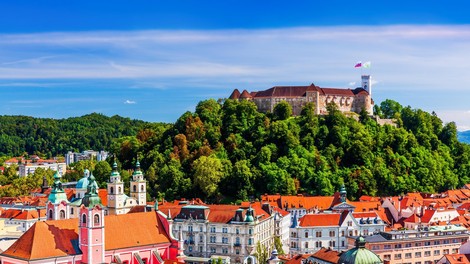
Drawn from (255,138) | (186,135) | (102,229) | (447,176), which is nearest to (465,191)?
(447,176)

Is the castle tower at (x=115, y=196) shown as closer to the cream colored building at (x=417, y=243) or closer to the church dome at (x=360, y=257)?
the cream colored building at (x=417, y=243)

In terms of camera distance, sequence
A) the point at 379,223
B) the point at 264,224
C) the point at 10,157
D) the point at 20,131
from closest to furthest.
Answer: the point at 264,224
the point at 379,223
the point at 10,157
the point at 20,131

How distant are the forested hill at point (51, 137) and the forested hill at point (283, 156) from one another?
86.1 metres

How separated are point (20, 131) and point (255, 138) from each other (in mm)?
116251

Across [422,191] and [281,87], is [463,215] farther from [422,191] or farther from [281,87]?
[281,87]

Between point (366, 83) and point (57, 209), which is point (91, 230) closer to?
point (57, 209)

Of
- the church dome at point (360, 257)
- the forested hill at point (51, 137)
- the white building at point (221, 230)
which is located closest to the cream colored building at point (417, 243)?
the white building at point (221, 230)

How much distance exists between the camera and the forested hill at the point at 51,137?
18600 cm

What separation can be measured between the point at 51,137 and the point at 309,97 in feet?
342

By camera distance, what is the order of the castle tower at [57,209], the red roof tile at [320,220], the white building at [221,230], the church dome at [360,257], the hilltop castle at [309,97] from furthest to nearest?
the hilltop castle at [309,97] → the red roof tile at [320,220] → the white building at [221,230] → the castle tower at [57,209] → the church dome at [360,257]

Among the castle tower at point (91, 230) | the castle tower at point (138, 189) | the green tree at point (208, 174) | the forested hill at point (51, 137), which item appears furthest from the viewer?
the forested hill at point (51, 137)

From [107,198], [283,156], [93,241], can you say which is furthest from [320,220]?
[93,241]

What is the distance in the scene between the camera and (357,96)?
11019cm

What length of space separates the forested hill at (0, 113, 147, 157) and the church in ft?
441
